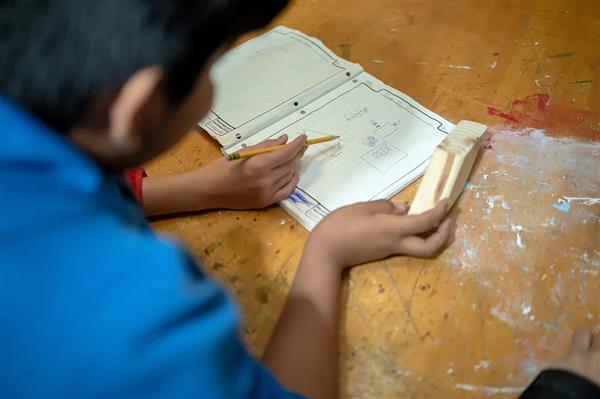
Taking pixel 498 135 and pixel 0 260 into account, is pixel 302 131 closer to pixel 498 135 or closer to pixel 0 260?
pixel 498 135

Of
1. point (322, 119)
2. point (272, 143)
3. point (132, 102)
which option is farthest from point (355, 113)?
point (132, 102)

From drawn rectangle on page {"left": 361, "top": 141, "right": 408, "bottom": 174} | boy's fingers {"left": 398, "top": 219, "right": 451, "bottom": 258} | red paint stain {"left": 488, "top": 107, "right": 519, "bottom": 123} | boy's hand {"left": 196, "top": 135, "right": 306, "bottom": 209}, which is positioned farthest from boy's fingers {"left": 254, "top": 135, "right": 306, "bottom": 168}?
red paint stain {"left": 488, "top": 107, "right": 519, "bottom": 123}

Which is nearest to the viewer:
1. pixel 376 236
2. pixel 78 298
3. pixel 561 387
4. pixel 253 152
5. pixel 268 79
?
pixel 78 298

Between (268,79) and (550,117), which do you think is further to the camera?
(268,79)

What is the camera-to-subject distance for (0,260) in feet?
1.17

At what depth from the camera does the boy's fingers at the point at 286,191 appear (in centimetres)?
76

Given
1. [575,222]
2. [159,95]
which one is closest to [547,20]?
[575,222]

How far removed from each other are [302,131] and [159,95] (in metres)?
0.45

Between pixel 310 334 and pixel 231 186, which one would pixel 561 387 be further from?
pixel 231 186

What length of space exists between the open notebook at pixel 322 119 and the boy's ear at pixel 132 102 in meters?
0.37

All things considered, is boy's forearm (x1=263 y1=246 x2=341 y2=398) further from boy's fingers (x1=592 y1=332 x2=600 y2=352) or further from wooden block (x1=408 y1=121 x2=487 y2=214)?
boy's fingers (x1=592 y1=332 x2=600 y2=352)

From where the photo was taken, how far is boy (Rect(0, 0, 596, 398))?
36cm

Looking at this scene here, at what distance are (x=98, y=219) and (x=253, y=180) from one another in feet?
1.23

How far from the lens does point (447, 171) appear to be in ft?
2.34
